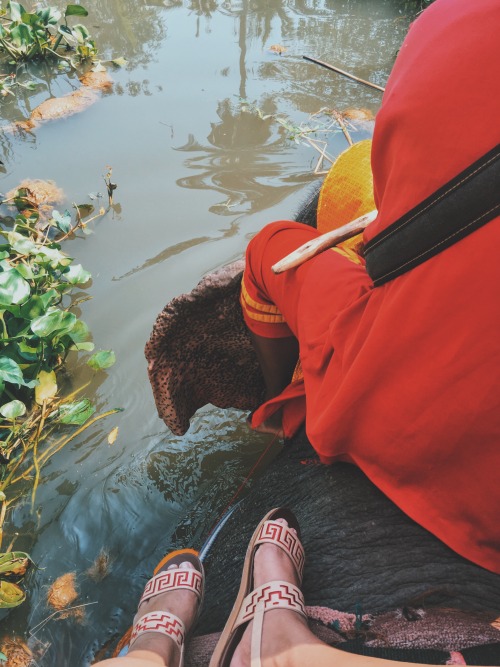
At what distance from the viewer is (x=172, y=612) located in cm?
127

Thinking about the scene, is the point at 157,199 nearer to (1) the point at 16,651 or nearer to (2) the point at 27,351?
(2) the point at 27,351

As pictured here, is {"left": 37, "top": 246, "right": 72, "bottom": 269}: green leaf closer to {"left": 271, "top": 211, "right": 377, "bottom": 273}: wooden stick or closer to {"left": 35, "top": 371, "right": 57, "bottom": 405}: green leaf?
{"left": 35, "top": 371, "right": 57, "bottom": 405}: green leaf

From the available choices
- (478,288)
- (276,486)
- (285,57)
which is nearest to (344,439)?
(478,288)

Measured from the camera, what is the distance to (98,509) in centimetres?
195

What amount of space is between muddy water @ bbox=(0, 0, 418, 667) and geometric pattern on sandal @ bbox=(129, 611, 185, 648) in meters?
0.49

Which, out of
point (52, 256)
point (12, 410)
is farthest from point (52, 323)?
point (52, 256)

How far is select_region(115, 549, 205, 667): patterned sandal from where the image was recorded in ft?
3.96

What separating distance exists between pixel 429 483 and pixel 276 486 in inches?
27.7

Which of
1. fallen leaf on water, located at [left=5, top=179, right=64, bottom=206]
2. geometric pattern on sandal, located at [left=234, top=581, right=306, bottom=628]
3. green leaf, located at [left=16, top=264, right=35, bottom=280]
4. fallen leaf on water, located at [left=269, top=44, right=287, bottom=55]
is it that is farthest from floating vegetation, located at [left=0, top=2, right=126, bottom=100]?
geometric pattern on sandal, located at [left=234, top=581, right=306, bottom=628]

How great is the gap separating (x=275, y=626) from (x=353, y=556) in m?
0.23

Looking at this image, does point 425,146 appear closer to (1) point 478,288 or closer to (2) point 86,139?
(1) point 478,288

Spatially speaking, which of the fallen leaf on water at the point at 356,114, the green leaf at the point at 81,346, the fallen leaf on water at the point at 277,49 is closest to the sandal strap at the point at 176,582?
the green leaf at the point at 81,346

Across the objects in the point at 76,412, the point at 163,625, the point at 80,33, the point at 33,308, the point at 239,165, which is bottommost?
the point at 76,412

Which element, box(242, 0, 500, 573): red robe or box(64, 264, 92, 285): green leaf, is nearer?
box(242, 0, 500, 573): red robe
